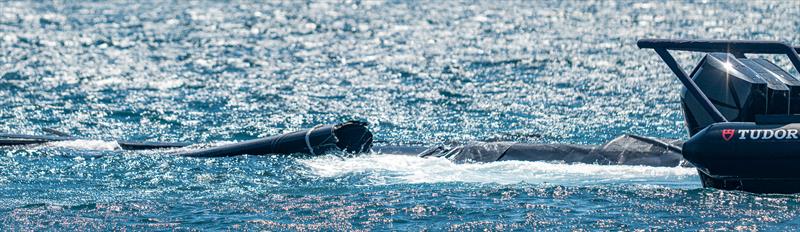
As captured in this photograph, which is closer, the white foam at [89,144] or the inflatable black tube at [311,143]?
the inflatable black tube at [311,143]

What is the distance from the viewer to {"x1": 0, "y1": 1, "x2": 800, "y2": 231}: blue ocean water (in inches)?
558

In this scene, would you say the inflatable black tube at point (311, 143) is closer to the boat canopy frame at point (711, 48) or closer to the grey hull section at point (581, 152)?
the grey hull section at point (581, 152)

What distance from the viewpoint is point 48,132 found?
68.0 feet

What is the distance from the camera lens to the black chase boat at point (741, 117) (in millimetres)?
13875

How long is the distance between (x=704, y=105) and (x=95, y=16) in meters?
45.2

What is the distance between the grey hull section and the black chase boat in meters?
1.86

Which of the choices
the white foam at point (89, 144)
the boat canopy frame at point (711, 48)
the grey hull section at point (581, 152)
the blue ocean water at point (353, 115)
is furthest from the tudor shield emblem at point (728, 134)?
the white foam at point (89, 144)

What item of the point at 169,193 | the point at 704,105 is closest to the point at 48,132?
the point at 169,193

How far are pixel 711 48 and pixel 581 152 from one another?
10.5ft

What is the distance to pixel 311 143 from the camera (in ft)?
58.7

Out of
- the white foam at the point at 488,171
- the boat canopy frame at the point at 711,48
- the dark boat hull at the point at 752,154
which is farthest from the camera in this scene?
the white foam at the point at 488,171

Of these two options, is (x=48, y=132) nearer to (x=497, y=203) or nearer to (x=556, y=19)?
(x=497, y=203)

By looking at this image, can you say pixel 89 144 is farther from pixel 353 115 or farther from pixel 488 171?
pixel 353 115

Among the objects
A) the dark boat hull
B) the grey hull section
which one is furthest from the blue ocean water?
the grey hull section
